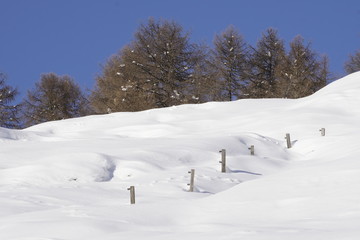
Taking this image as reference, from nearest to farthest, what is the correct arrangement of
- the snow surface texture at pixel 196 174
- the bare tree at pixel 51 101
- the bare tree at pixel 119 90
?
the snow surface texture at pixel 196 174 → the bare tree at pixel 119 90 → the bare tree at pixel 51 101

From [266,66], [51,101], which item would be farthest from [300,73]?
[51,101]

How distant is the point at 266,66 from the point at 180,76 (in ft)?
26.4

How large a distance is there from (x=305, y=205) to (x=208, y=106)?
31165 mm

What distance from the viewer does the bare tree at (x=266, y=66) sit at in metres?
50.8

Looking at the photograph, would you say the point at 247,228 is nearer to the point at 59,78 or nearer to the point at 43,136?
the point at 43,136

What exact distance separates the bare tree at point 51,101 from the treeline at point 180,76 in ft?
0.29

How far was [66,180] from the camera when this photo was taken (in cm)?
2244

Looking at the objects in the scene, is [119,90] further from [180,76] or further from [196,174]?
[196,174]

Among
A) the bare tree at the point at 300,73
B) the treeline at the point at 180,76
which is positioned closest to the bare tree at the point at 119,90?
the treeline at the point at 180,76

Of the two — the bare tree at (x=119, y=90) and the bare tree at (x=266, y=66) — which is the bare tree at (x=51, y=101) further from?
the bare tree at (x=266, y=66)

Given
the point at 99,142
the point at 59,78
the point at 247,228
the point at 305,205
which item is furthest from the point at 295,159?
the point at 59,78

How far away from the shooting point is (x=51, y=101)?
53938 mm

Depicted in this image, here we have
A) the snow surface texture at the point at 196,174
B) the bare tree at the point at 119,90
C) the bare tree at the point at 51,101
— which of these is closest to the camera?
the snow surface texture at the point at 196,174

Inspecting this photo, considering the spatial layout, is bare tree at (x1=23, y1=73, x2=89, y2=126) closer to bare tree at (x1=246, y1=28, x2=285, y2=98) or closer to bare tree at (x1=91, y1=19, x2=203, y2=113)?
bare tree at (x1=91, y1=19, x2=203, y2=113)
